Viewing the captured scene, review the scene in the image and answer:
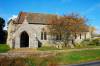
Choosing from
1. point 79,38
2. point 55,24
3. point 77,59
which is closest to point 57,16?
point 55,24

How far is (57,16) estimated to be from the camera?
59.1 metres

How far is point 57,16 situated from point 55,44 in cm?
764

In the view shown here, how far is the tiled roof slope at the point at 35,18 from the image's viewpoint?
5666 centimetres

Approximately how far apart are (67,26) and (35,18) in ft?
29.3

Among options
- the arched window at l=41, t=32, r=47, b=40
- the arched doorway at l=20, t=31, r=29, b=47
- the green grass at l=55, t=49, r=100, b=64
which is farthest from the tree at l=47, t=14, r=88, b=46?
the green grass at l=55, t=49, r=100, b=64

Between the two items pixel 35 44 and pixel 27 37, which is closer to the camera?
pixel 35 44

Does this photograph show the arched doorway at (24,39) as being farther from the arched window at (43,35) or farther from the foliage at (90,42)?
the foliage at (90,42)

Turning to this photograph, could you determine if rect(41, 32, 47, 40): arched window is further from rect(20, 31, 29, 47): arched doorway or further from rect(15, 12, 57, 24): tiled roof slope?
rect(20, 31, 29, 47): arched doorway

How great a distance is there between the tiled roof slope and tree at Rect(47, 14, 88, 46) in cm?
205

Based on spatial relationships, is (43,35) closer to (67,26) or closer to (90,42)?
(67,26)

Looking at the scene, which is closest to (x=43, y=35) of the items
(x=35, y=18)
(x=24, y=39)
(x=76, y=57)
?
(x=35, y=18)

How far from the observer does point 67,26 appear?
179 ft

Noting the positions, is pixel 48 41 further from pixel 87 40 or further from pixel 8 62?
pixel 8 62

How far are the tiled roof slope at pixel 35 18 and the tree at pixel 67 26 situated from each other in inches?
80.6
